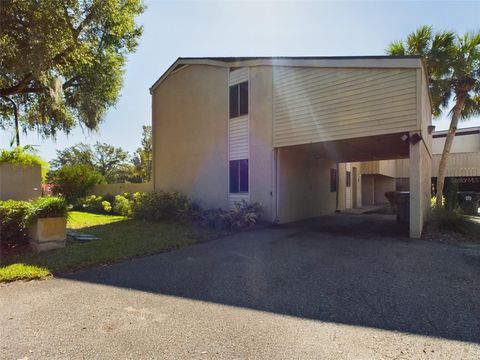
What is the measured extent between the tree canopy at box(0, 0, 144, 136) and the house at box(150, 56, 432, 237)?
119 inches

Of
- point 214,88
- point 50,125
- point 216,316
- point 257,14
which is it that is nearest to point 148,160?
point 50,125

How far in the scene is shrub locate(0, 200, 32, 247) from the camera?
666 cm

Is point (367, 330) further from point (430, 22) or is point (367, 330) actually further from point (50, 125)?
point (50, 125)

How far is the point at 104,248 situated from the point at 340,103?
7658 mm

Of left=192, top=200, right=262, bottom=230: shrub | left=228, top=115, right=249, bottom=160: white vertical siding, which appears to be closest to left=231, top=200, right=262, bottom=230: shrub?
left=192, top=200, right=262, bottom=230: shrub

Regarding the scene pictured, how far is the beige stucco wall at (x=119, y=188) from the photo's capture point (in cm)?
1776

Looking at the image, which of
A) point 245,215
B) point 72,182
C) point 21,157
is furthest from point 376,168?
point 21,157

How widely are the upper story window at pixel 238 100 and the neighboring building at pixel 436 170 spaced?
1273 cm

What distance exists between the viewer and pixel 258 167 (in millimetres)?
11055

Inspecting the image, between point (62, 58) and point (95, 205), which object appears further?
point (95, 205)

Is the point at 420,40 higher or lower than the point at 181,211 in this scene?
higher

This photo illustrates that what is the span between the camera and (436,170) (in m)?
23.7

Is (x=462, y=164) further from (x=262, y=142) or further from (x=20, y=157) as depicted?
(x=20, y=157)

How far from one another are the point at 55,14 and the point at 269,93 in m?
6.77
